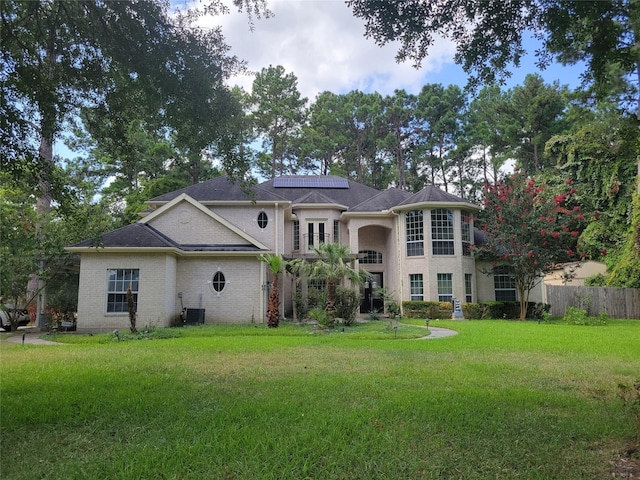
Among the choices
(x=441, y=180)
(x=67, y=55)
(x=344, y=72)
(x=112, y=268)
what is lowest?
(x=112, y=268)

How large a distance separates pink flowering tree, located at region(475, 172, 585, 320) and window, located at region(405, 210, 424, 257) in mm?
2828

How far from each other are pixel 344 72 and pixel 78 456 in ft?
26.4

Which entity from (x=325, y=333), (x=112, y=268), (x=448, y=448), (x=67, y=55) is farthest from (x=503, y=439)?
(x=112, y=268)

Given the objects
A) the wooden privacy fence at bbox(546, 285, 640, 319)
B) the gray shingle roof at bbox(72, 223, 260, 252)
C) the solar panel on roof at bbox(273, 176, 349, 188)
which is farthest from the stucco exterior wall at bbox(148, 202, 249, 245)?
the wooden privacy fence at bbox(546, 285, 640, 319)

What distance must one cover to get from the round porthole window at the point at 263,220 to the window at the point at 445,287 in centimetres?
907

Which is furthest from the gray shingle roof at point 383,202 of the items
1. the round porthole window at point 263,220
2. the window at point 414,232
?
the round porthole window at point 263,220

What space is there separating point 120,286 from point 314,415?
13694 mm

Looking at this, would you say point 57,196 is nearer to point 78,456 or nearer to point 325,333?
point 78,456

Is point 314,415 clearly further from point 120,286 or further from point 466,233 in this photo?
point 466,233

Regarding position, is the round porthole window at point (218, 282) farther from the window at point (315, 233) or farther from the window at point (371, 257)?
the window at point (371, 257)

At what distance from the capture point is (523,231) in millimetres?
19812

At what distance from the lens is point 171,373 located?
7.36 m

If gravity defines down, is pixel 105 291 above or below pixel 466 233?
below

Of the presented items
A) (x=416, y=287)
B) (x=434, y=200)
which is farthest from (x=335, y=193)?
(x=416, y=287)
